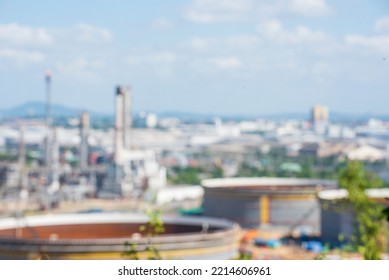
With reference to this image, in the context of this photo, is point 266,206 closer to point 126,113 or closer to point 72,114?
point 126,113

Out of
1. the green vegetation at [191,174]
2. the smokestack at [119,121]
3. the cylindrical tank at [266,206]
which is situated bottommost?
the green vegetation at [191,174]

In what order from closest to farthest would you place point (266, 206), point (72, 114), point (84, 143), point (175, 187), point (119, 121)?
1. point (266, 206)
2. point (119, 121)
3. point (175, 187)
4. point (84, 143)
5. point (72, 114)

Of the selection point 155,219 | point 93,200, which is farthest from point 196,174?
point 155,219

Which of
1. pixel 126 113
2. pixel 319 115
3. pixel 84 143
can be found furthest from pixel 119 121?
pixel 319 115

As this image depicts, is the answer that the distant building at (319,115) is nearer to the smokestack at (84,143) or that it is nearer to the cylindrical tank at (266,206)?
the smokestack at (84,143)

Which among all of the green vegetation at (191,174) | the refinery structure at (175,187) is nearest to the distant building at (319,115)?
the refinery structure at (175,187)

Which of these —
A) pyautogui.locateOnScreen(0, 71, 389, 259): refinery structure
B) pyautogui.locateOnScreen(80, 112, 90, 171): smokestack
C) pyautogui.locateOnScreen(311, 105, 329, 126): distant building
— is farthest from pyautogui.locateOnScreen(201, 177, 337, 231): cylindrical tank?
pyautogui.locateOnScreen(311, 105, 329, 126): distant building
